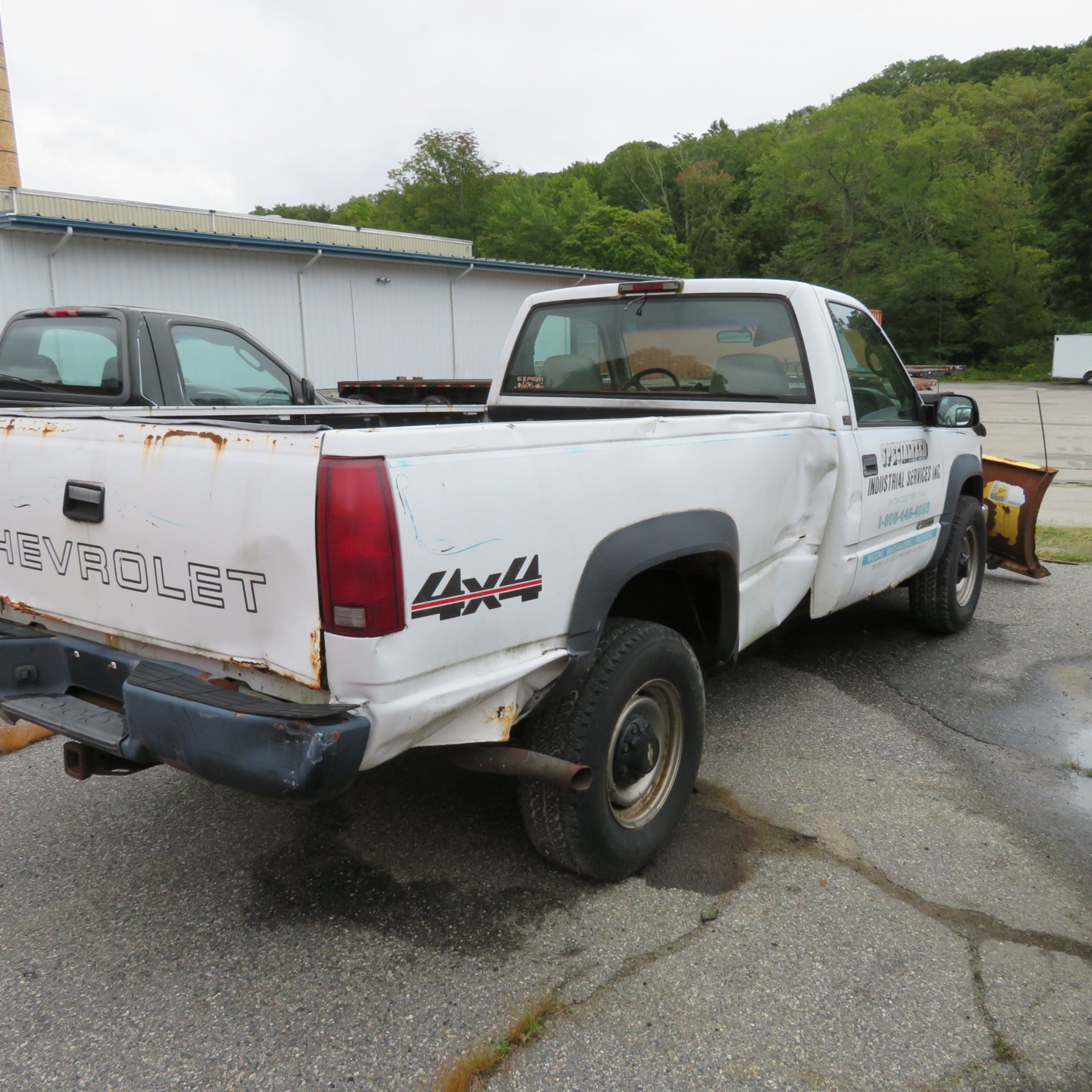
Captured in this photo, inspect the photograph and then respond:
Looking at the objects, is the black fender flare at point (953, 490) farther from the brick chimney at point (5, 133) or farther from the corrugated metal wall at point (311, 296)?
the brick chimney at point (5, 133)

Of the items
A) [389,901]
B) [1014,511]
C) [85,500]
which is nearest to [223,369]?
[85,500]

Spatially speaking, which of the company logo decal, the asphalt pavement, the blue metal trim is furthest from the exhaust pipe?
the blue metal trim

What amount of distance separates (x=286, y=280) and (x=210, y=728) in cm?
1846

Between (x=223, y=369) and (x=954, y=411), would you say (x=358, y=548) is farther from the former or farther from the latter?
(x=223, y=369)

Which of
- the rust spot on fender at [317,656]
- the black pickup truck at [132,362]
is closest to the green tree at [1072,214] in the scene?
the black pickup truck at [132,362]

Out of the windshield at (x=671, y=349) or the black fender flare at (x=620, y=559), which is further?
the windshield at (x=671, y=349)

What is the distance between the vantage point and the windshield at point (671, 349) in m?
4.34

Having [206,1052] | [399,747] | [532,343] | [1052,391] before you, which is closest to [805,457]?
[532,343]

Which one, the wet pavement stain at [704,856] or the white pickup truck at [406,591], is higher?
the white pickup truck at [406,591]

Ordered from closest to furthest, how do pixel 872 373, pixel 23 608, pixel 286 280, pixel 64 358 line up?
pixel 23 608 < pixel 872 373 < pixel 64 358 < pixel 286 280

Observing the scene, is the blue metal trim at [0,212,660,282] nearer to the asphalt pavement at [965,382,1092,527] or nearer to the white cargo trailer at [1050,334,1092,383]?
the asphalt pavement at [965,382,1092,527]

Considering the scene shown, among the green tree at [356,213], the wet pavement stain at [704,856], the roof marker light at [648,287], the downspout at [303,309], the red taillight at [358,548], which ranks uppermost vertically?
the green tree at [356,213]

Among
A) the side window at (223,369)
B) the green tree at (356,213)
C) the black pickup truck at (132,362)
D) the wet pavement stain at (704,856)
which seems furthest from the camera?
the green tree at (356,213)

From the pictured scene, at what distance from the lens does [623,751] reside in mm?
3004
